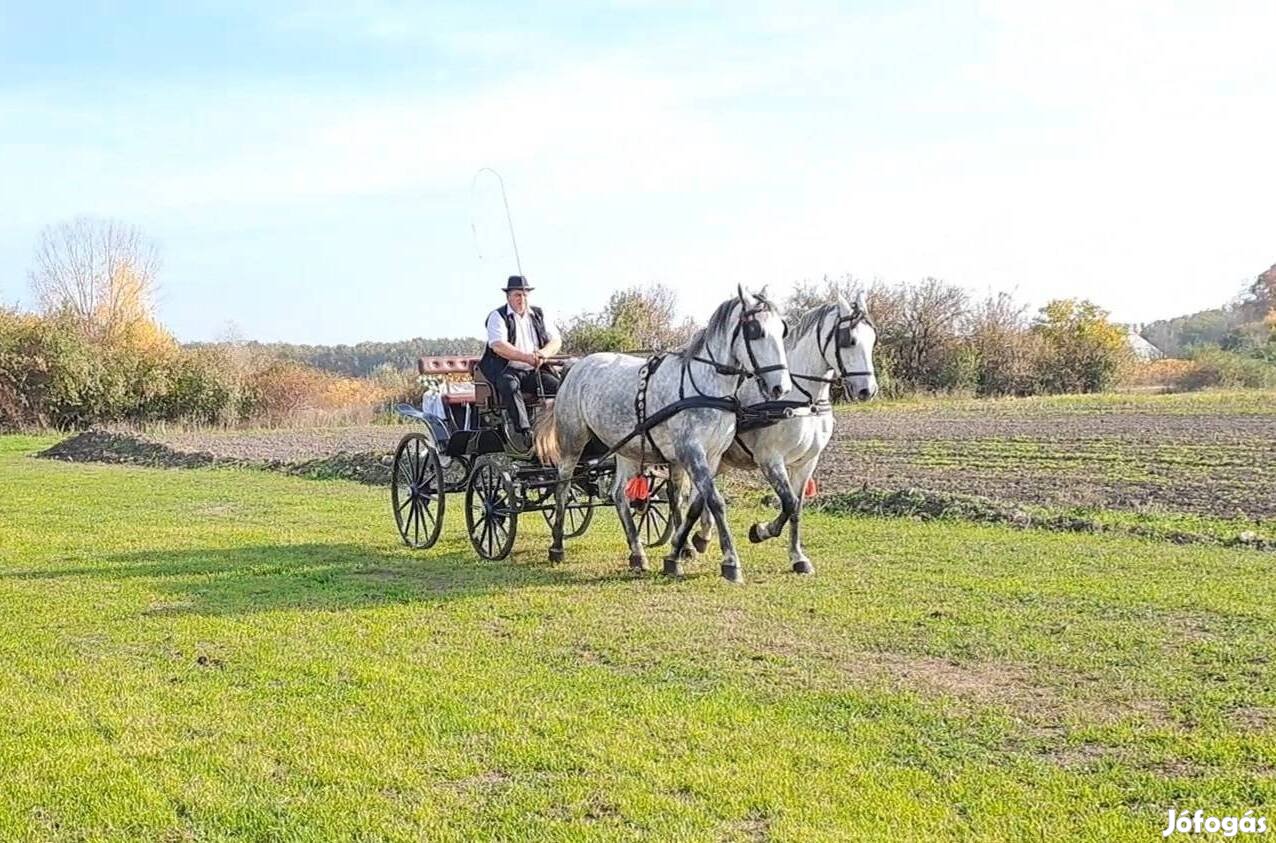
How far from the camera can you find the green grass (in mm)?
4148

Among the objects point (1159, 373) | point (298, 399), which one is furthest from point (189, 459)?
point (1159, 373)

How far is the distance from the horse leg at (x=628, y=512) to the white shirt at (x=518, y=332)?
1293 millimetres

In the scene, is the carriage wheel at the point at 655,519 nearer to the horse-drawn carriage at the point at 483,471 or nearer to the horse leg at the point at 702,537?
the horse-drawn carriage at the point at 483,471

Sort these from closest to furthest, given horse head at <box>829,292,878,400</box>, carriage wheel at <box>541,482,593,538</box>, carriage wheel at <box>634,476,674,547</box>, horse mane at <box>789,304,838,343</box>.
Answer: horse head at <box>829,292,878,400</box>
horse mane at <box>789,304,838,343</box>
carriage wheel at <box>541,482,593,538</box>
carriage wheel at <box>634,476,674,547</box>

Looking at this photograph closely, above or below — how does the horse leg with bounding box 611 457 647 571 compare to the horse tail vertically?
below

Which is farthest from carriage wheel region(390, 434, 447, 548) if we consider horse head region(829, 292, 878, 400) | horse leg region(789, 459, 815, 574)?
horse head region(829, 292, 878, 400)

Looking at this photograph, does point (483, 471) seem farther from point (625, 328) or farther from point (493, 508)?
point (625, 328)

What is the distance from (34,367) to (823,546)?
115 feet

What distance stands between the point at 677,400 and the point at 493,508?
2192 mm

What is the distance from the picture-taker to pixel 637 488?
31.4 ft

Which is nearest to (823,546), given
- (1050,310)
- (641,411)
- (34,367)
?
(641,411)

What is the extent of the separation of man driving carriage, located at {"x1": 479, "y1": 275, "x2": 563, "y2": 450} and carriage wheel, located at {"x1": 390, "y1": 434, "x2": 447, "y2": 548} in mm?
1045

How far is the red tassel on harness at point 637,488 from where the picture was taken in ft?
31.4

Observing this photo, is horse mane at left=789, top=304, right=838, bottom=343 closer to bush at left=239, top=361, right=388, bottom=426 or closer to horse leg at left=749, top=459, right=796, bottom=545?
horse leg at left=749, top=459, right=796, bottom=545
